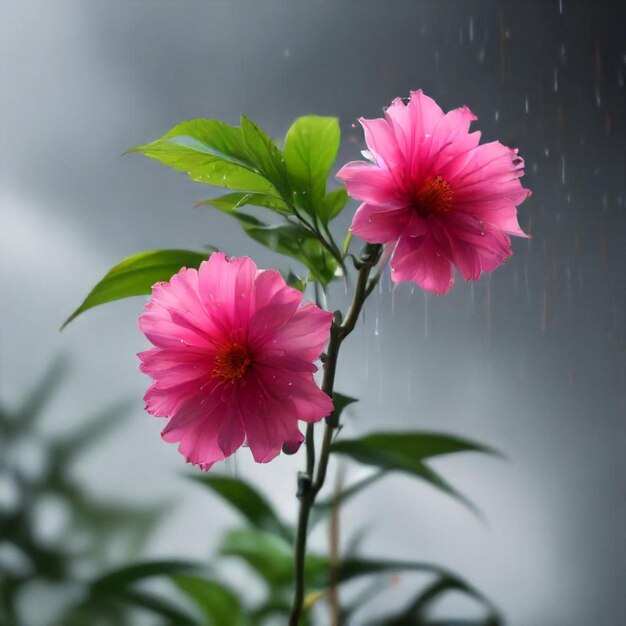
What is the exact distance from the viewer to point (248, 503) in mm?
A: 643

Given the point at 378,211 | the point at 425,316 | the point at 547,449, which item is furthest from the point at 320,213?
the point at 547,449

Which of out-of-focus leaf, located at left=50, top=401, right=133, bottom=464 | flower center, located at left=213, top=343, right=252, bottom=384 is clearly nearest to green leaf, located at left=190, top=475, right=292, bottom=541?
out-of-focus leaf, located at left=50, top=401, right=133, bottom=464

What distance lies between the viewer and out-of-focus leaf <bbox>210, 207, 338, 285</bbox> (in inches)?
22.3

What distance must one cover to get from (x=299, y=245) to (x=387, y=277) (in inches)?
5.8

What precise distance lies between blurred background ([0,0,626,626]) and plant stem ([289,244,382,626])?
11 centimetres

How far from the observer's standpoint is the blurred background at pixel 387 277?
0.67m

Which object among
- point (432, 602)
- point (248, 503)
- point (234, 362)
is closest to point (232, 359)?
point (234, 362)

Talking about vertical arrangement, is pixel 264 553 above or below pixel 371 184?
below

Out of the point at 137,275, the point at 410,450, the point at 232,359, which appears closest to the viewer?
the point at 232,359

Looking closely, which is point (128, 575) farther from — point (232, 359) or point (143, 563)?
point (232, 359)

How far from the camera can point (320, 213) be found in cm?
54

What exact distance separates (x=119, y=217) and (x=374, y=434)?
308 millimetres

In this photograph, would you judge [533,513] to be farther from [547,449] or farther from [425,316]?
[425,316]

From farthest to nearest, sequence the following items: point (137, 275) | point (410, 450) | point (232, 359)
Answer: point (410, 450) < point (137, 275) < point (232, 359)
